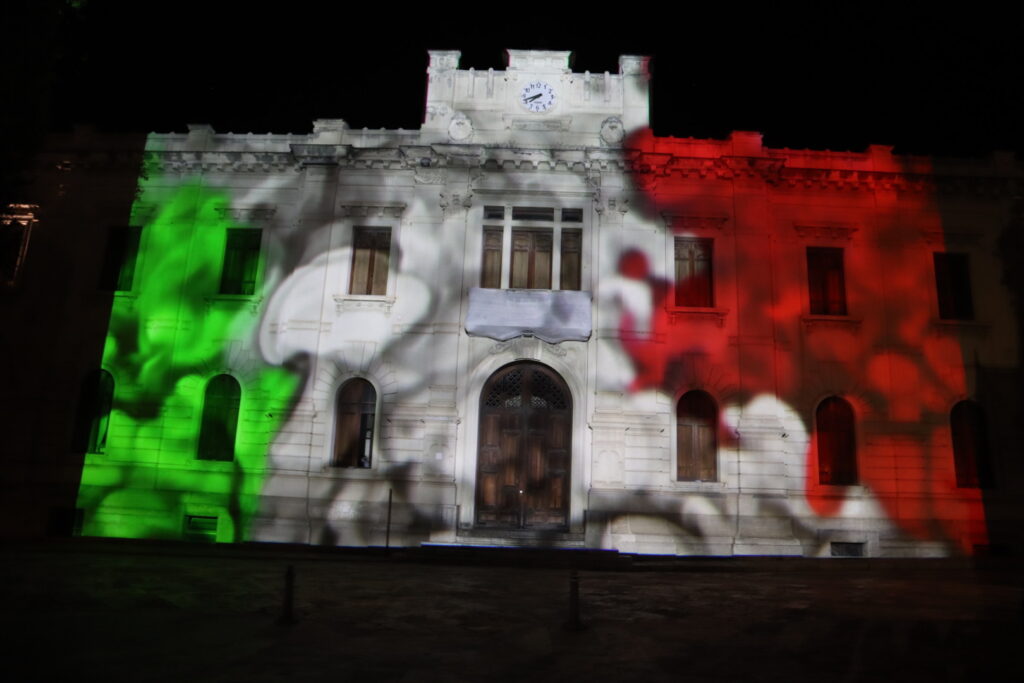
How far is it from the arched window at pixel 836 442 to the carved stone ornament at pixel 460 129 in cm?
1184

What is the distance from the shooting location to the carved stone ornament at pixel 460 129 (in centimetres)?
1862

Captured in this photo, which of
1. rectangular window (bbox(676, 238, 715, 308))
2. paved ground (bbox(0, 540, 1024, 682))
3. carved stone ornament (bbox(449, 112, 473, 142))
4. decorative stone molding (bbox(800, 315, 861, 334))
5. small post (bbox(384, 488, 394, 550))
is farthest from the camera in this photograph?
carved stone ornament (bbox(449, 112, 473, 142))

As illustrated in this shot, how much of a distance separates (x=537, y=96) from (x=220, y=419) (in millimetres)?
12278

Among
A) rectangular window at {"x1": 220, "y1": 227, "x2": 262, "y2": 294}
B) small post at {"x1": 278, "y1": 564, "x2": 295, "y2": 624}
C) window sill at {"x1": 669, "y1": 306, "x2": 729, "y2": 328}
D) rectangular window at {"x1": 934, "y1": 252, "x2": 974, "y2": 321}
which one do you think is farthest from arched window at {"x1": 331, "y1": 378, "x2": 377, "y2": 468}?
rectangular window at {"x1": 934, "y1": 252, "x2": 974, "y2": 321}

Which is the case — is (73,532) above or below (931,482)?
below

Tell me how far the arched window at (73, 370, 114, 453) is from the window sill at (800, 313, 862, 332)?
1859 cm

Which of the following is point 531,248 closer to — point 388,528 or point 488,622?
point 388,528

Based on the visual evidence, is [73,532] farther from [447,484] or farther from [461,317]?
[461,317]

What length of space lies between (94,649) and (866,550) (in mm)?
16317

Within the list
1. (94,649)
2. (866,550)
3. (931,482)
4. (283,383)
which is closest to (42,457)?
(283,383)

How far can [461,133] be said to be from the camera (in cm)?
1864

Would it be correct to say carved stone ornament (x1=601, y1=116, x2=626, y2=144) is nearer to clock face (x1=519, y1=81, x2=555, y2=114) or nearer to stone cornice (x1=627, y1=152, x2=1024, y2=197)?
stone cornice (x1=627, y1=152, x2=1024, y2=197)

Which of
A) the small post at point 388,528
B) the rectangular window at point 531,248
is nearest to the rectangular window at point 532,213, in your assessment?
the rectangular window at point 531,248

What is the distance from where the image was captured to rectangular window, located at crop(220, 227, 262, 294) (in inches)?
739
